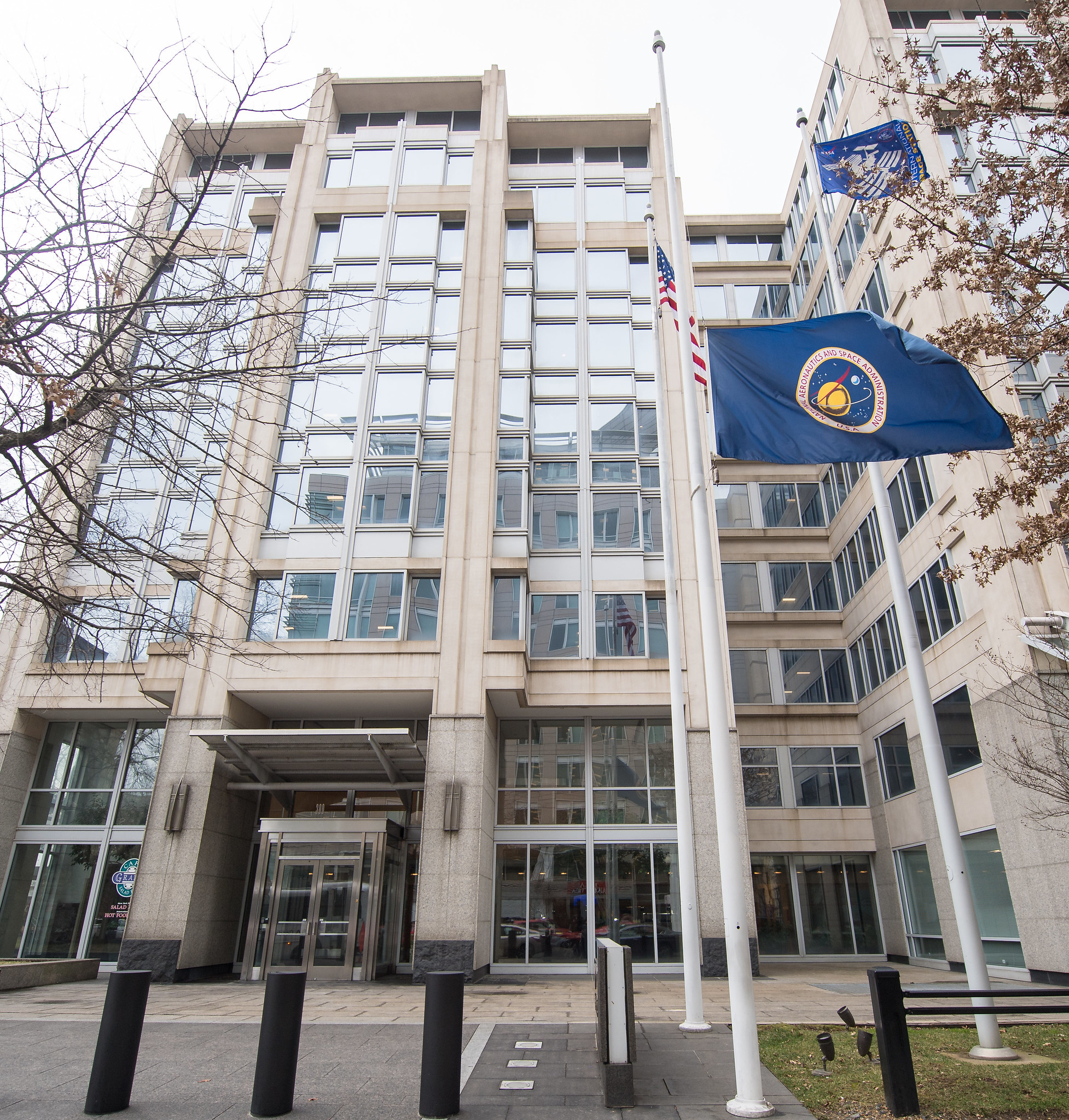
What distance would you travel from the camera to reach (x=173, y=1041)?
988 centimetres

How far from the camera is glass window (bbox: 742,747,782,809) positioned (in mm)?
27062

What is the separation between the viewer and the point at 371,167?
93.6ft

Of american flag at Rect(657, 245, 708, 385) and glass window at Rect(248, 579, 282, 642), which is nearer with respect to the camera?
american flag at Rect(657, 245, 708, 385)

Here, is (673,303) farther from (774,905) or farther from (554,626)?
(774,905)

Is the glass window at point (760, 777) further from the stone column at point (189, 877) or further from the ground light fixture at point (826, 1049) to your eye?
the ground light fixture at point (826, 1049)

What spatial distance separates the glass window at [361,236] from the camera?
26.6 meters

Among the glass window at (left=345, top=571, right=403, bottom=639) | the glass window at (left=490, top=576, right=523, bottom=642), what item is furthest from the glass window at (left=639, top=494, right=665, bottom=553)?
the glass window at (left=345, top=571, right=403, bottom=639)

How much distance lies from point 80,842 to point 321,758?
26.2 feet

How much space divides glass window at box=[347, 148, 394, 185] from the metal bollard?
28.6 meters

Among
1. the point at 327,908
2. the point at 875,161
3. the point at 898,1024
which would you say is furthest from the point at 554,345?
the point at 898,1024

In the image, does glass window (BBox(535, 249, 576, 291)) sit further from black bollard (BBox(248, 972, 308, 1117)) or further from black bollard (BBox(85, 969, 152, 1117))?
black bollard (BBox(85, 969, 152, 1117))

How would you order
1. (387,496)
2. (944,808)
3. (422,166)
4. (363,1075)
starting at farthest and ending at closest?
(422,166)
(387,496)
(944,808)
(363,1075)

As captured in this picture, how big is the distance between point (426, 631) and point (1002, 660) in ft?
46.6

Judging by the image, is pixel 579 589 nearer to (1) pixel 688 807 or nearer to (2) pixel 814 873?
(1) pixel 688 807
